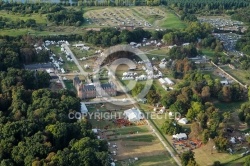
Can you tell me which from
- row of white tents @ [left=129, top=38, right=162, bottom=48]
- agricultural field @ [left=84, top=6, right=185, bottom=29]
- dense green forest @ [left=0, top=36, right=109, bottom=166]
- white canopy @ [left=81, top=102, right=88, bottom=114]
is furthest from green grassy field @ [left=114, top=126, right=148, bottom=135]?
agricultural field @ [left=84, top=6, right=185, bottom=29]

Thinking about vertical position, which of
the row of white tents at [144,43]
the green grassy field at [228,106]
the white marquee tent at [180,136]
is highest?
the row of white tents at [144,43]

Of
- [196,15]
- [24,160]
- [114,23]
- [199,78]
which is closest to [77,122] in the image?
[24,160]

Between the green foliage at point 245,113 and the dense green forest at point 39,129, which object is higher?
the dense green forest at point 39,129

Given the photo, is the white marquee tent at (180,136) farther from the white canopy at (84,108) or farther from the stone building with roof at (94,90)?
the stone building with roof at (94,90)

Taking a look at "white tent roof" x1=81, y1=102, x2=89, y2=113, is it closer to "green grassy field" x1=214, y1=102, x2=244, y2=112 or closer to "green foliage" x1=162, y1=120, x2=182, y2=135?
"green foliage" x1=162, y1=120, x2=182, y2=135

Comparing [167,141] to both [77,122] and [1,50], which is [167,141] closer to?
[77,122]

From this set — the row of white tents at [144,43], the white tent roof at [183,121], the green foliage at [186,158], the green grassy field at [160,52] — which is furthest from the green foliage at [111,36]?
the green foliage at [186,158]

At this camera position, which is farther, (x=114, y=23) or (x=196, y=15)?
(x=196, y=15)
